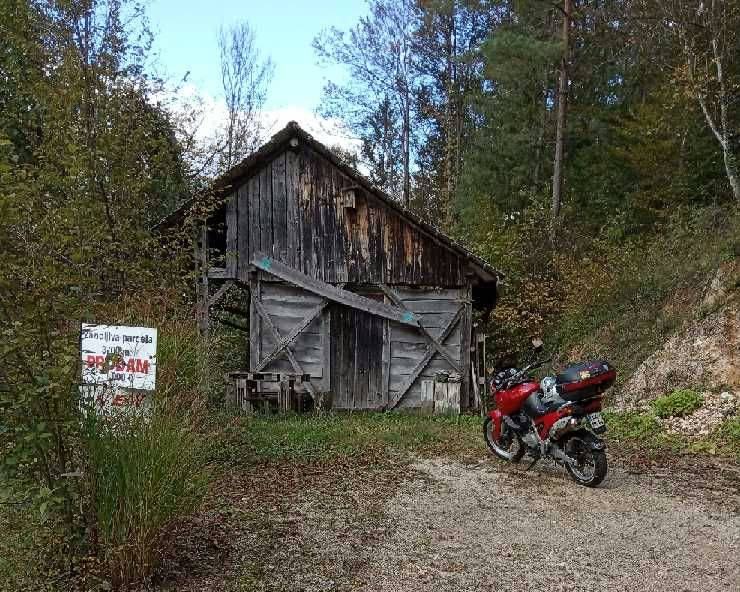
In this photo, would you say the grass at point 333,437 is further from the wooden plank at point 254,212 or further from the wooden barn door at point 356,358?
the wooden plank at point 254,212

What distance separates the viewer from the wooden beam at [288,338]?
37.2ft

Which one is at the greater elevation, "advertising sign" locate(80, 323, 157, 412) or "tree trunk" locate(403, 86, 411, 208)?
"tree trunk" locate(403, 86, 411, 208)

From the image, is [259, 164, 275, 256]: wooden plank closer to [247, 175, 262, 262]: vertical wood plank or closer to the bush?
[247, 175, 262, 262]: vertical wood plank

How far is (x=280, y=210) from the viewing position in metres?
11.3

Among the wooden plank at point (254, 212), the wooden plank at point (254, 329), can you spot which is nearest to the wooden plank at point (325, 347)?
the wooden plank at point (254, 329)

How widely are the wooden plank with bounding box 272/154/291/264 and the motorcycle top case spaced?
6460mm

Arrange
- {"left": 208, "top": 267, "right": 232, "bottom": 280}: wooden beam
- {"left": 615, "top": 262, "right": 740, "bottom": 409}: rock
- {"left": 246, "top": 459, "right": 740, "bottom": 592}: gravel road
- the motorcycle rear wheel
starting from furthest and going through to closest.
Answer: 1. {"left": 208, "top": 267, "right": 232, "bottom": 280}: wooden beam
2. {"left": 615, "top": 262, "right": 740, "bottom": 409}: rock
3. the motorcycle rear wheel
4. {"left": 246, "top": 459, "right": 740, "bottom": 592}: gravel road

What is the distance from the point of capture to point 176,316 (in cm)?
628

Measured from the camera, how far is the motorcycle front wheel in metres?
6.04

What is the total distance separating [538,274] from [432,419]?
24.3ft

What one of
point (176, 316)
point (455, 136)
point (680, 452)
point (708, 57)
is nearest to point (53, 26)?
point (176, 316)

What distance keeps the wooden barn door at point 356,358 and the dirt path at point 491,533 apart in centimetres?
479

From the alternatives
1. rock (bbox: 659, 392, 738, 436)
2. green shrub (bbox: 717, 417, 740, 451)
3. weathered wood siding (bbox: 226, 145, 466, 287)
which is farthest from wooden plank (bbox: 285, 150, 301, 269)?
green shrub (bbox: 717, 417, 740, 451)

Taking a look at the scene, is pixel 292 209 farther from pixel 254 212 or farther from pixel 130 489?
pixel 130 489
